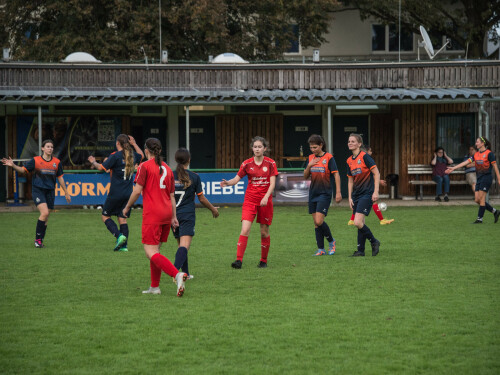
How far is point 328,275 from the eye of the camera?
10.9 metres

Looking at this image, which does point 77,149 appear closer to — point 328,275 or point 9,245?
point 9,245

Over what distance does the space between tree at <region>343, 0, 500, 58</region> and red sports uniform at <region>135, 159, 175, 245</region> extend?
27.9 metres

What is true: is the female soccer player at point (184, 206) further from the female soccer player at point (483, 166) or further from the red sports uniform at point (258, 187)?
the female soccer player at point (483, 166)

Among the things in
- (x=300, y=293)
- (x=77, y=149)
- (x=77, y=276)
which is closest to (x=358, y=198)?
(x=300, y=293)

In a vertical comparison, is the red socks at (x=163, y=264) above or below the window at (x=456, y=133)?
below

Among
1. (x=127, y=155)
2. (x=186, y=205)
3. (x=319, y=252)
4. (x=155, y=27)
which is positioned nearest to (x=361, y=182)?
(x=319, y=252)

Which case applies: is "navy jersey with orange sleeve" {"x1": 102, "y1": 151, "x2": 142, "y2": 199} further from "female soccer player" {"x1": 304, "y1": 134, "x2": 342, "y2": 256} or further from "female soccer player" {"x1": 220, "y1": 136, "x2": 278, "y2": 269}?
"female soccer player" {"x1": 304, "y1": 134, "x2": 342, "y2": 256}

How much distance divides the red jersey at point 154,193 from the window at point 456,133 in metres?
17.9

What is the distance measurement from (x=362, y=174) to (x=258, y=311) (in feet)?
15.3

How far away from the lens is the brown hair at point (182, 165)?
391 inches

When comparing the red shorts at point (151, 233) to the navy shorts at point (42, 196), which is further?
the navy shorts at point (42, 196)

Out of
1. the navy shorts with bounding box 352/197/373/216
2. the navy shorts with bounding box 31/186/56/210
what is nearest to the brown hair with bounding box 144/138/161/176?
the navy shorts with bounding box 352/197/373/216

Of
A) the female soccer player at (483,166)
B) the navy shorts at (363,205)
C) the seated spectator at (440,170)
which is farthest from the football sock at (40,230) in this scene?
the seated spectator at (440,170)

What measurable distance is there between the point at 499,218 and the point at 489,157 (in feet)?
7.40
